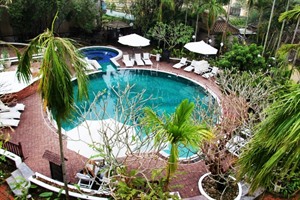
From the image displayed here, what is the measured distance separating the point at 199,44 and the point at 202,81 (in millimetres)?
3074

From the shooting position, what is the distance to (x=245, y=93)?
1122cm

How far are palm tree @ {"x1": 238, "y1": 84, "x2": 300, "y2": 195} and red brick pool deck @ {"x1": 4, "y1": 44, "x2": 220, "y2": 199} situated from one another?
5133 millimetres

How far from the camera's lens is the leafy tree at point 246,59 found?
57.0 feet

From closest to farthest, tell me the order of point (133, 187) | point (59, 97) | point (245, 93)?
1. point (59, 97)
2. point (133, 187)
3. point (245, 93)

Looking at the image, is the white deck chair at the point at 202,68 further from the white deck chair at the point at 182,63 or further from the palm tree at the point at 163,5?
the palm tree at the point at 163,5

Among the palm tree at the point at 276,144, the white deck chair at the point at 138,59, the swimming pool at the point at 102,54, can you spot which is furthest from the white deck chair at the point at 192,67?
the palm tree at the point at 276,144

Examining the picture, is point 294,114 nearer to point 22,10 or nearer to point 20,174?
point 20,174

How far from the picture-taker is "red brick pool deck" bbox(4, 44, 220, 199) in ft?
34.3

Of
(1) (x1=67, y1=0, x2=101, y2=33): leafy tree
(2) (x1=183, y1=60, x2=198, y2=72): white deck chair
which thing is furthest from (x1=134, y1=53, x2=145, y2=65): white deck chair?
(1) (x1=67, y1=0, x2=101, y2=33): leafy tree

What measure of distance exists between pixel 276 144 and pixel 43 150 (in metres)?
10.5

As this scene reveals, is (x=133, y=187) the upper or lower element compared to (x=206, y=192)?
upper

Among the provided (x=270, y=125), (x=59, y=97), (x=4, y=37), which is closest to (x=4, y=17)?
(x=4, y=37)

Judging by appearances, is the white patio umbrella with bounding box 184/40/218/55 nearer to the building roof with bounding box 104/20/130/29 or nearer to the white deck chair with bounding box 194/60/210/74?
the white deck chair with bounding box 194/60/210/74

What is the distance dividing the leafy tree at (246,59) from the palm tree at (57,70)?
12.9 m
